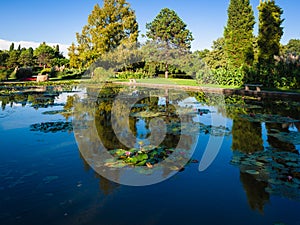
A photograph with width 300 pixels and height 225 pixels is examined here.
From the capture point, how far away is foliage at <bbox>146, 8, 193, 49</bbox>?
40.0 metres

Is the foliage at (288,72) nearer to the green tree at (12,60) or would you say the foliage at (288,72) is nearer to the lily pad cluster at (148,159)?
the lily pad cluster at (148,159)

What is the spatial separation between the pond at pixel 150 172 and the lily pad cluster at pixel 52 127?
0.03 meters

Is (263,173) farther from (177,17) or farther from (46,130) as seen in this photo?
(177,17)

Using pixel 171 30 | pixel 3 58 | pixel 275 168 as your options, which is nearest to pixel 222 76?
pixel 275 168

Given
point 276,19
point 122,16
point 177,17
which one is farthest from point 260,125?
point 177,17

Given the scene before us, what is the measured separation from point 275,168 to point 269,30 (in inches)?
725

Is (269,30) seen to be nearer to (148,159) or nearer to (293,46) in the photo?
(148,159)

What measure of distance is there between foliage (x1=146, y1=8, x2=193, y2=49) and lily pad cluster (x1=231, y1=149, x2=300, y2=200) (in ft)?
119

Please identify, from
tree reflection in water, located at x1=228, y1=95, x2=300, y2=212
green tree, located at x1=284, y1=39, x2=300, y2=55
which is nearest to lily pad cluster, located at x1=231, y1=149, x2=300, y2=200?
tree reflection in water, located at x1=228, y1=95, x2=300, y2=212

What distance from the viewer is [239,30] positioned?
23.7m

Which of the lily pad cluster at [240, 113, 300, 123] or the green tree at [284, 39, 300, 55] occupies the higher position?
the green tree at [284, 39, 300, 55]

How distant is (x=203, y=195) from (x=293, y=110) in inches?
315

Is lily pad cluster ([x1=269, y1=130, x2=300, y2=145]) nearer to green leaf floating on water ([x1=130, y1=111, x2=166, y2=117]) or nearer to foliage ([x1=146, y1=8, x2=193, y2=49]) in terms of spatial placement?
green leaf floating on water ([x1=130, y1=111, x2=166, y2=117])

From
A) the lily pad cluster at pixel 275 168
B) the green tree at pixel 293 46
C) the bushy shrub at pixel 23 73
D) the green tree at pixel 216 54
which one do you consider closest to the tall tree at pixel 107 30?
the bushy shrub at pixel 23 73
